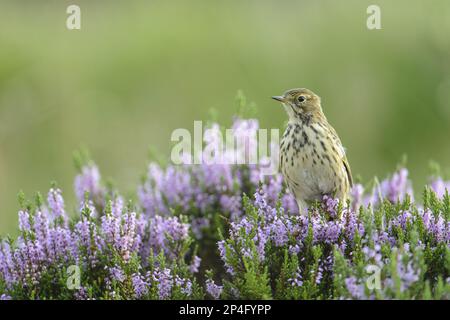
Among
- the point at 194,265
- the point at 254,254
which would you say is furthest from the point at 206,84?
the point at 254,254

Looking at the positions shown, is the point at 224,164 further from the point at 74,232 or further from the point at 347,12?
the point at 347,12

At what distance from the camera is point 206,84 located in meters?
12.5

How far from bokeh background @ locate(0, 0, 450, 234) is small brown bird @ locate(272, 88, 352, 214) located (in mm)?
5182

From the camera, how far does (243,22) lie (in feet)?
47.0

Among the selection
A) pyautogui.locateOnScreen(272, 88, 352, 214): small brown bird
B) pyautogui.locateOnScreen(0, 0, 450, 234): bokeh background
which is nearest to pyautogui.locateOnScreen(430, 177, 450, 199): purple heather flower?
pyautogui.locateOnScreen(272, 88, 352, 214): small brown bird

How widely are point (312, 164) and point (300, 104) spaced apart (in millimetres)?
590

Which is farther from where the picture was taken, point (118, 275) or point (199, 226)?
point (199, 226)

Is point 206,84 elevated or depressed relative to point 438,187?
elevated

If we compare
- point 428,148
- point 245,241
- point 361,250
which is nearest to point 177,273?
point 245,241

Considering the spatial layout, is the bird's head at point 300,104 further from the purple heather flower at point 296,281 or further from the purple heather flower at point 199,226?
the purple heather flower at point 296,281

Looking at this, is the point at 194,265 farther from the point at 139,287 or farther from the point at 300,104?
the point at 300,104

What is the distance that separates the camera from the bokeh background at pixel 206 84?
11.5 meters

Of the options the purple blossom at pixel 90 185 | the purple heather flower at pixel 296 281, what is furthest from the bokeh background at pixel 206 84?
the purple heather flower at pixel 296 281

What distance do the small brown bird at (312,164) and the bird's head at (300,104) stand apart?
4.3 inches
